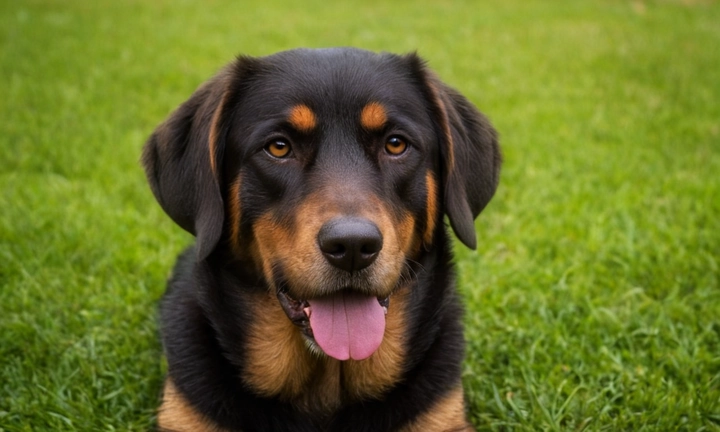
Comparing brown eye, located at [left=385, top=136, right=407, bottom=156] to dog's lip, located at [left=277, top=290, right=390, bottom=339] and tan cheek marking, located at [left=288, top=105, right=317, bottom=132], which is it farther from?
dog's lip, located at [left=277, top=290, right=390, bottom=339]

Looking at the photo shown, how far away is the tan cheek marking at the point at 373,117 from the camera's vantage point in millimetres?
3309

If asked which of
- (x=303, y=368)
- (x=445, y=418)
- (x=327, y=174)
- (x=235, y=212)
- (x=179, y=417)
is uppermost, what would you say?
(x=327, y=174)

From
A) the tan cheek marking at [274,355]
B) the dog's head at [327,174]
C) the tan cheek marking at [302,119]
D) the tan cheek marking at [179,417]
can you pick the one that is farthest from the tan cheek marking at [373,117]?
the tan cheek marking at [179,417]

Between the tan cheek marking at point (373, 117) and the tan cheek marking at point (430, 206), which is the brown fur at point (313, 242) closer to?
the tan cheek marking at point (430, 206)

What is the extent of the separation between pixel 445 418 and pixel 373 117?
1377mm

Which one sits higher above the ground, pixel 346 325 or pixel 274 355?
pixel 346 325

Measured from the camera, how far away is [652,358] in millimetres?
4219

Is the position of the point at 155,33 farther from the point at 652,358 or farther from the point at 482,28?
the point at 652,358

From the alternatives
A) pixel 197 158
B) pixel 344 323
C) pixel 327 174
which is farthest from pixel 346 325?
pixel 197 158

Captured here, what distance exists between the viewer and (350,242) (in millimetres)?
2805

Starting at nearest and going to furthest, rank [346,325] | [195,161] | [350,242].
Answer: [350,242], [346,325], [195,161]

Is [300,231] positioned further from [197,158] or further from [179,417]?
[179,417]

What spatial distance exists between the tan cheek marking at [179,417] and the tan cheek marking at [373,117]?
4.74 feet

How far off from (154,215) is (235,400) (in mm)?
3058
